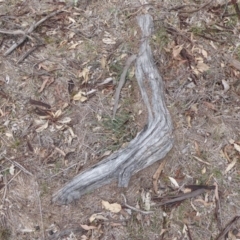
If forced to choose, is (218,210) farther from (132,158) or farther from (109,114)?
(109,114)

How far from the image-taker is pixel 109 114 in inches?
104

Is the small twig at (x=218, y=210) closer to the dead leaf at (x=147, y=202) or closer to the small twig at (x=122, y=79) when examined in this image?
the dead leaf at (x=147, y=202)

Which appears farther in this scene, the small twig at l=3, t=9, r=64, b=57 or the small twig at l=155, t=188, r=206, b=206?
the small twig at l=3, t=9, r=64, b=57

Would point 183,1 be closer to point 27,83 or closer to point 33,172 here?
point 27,83

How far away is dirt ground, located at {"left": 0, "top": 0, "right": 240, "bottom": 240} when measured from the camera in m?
2.46

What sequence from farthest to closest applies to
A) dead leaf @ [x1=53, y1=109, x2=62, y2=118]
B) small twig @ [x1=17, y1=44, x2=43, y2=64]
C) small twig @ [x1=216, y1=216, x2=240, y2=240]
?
1. small twig @ [x1=17, y1=44, x2=43, y2=64]
2. dead leaf @ [x1=53, y1=109, x2=62, y2=118]
3. small twig @ [x1=216, y1=216, x2=240, y2=240]

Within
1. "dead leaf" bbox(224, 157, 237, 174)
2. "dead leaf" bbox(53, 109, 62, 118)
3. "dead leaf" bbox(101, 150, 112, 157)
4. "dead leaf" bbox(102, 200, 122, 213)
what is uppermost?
"dead leaf" bbox(53, 109, 62, 118)

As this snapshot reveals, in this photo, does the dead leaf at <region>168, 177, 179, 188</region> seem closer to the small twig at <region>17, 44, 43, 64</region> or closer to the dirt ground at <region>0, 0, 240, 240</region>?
the dirt ground at <region>0, 0, 240, 240</region>

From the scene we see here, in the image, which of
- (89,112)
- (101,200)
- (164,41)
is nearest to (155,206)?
(101,200)

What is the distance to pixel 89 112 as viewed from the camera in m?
2.67

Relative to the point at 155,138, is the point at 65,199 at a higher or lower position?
lower

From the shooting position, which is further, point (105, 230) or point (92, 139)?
point (92, 139)

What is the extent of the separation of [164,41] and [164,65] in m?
0.19

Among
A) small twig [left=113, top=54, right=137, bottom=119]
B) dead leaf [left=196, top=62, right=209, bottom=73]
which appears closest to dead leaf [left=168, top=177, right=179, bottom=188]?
small twig [left=113, top=54, right=137, bottom=119]
